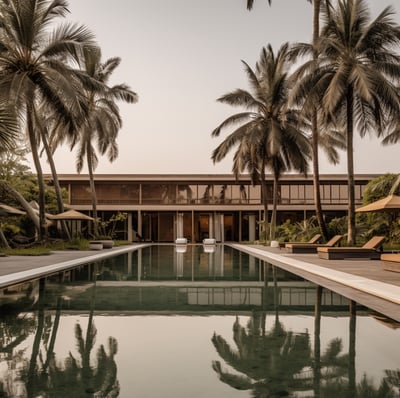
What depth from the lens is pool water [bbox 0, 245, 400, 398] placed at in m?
3.85

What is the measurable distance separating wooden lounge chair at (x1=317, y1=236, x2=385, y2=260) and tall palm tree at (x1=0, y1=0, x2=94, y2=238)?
36.1 ft

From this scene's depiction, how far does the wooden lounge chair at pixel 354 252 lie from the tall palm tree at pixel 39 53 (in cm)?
1101

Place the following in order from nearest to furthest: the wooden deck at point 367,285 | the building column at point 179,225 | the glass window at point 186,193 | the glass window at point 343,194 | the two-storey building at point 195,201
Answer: the wooden deck at point 367,285, the two-storey building at point 195,201, the building column at point 179,225, the glass window at point 186,193, the glass window at point 343,194

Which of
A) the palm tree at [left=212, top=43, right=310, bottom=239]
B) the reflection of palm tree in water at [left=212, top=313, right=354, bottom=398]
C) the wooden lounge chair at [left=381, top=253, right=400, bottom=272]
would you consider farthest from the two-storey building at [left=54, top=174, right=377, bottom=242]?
the reflection of palm tree in water at [left=212, top=313, right=354, bottom=398]

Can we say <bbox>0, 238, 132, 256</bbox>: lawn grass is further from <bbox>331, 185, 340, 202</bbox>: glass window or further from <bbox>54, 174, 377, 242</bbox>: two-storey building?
<bbox>331, 185, 340, 202</bbox>: glass window

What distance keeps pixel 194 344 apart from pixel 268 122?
23.5m

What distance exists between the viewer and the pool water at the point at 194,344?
12.6 feet

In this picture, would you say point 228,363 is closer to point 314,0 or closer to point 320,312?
point 320,312

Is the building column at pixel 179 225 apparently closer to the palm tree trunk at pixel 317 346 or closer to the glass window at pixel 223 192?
the glass window at pixel 223 192

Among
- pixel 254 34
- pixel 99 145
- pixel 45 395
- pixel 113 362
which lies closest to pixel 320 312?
pixel 113 362

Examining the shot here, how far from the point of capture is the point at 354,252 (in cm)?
1711

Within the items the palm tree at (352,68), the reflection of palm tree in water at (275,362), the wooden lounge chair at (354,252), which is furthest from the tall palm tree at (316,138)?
the reflection of palm tree in water at (275,362)

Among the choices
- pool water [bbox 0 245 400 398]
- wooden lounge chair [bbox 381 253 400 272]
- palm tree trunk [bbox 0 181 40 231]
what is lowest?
pool water [bbox 0 245 400 398]

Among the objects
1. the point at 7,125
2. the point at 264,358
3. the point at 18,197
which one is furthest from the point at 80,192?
the point at 264,358
